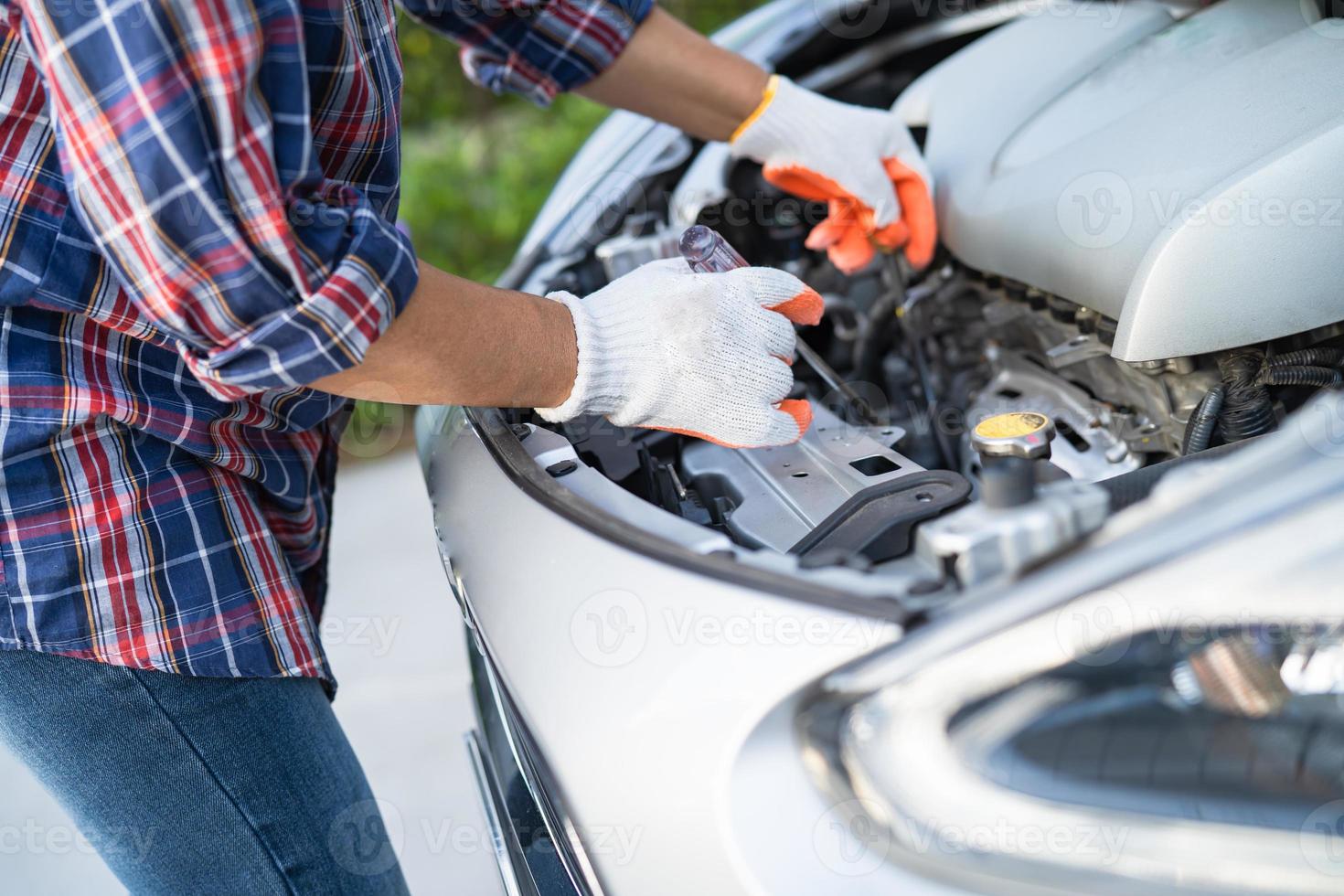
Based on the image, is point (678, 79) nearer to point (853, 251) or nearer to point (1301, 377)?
point (853, 251)

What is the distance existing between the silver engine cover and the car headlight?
0.39 m

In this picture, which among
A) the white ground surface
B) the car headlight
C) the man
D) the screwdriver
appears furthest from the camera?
the white ground surface

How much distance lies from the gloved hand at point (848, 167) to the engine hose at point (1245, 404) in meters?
0.53

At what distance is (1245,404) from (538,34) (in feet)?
3.52

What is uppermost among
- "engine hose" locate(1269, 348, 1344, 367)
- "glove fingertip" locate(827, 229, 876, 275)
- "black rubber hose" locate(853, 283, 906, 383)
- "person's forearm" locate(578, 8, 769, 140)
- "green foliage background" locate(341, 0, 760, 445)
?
"person's forearm" locate(578, 8, 769, 140)

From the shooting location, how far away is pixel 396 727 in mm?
2354

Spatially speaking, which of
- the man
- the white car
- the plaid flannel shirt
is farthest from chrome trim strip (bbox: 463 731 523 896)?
the plaid flannel shirt

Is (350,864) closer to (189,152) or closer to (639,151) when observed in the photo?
(189,152)

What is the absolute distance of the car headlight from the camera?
0.71 metres

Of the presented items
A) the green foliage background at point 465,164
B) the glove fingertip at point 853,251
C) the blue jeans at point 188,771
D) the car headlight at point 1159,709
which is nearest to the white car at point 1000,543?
the car headlight at point 1159,709

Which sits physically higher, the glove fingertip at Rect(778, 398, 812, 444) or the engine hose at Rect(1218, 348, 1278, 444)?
the engine hose at Rect(1218, 348, 1278, 444)

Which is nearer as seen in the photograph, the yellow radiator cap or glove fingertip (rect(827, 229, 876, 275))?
the yellow radiator cap

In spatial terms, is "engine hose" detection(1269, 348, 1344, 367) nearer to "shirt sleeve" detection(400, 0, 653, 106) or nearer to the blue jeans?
"shirt sleeve" detection(400, 0, 653, 106)

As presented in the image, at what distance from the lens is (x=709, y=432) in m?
1.18
